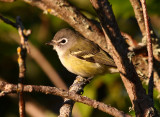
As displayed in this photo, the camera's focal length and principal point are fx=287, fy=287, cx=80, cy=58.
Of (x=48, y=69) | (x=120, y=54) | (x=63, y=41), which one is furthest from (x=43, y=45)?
(x=120, y=54)

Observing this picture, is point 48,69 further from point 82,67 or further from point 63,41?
point 63,41

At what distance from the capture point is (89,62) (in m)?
4.32

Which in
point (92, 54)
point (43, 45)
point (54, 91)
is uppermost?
point (43, 45)

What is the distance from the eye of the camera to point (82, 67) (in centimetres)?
423

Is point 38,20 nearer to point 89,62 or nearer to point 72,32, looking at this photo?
point 72,32

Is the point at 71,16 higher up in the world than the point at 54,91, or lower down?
higher up

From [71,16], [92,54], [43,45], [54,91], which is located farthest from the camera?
[43,45]

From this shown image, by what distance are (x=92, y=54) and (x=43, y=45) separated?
902mm

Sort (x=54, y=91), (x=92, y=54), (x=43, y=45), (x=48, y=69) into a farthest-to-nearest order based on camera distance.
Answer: (x=43, y=45)
(x=92, y=54)
(x=48, y=69)
(x=54, y=91)

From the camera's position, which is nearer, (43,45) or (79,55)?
(79,55)

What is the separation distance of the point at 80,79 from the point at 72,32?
948 millimetres

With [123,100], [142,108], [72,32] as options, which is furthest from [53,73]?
[142,108]

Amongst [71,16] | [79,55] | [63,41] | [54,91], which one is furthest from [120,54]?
[63,41]

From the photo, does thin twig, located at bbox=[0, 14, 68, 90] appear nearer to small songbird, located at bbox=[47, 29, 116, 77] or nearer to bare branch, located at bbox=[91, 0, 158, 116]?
small songbird, located at bbox=[47, 29, 116, 77]
